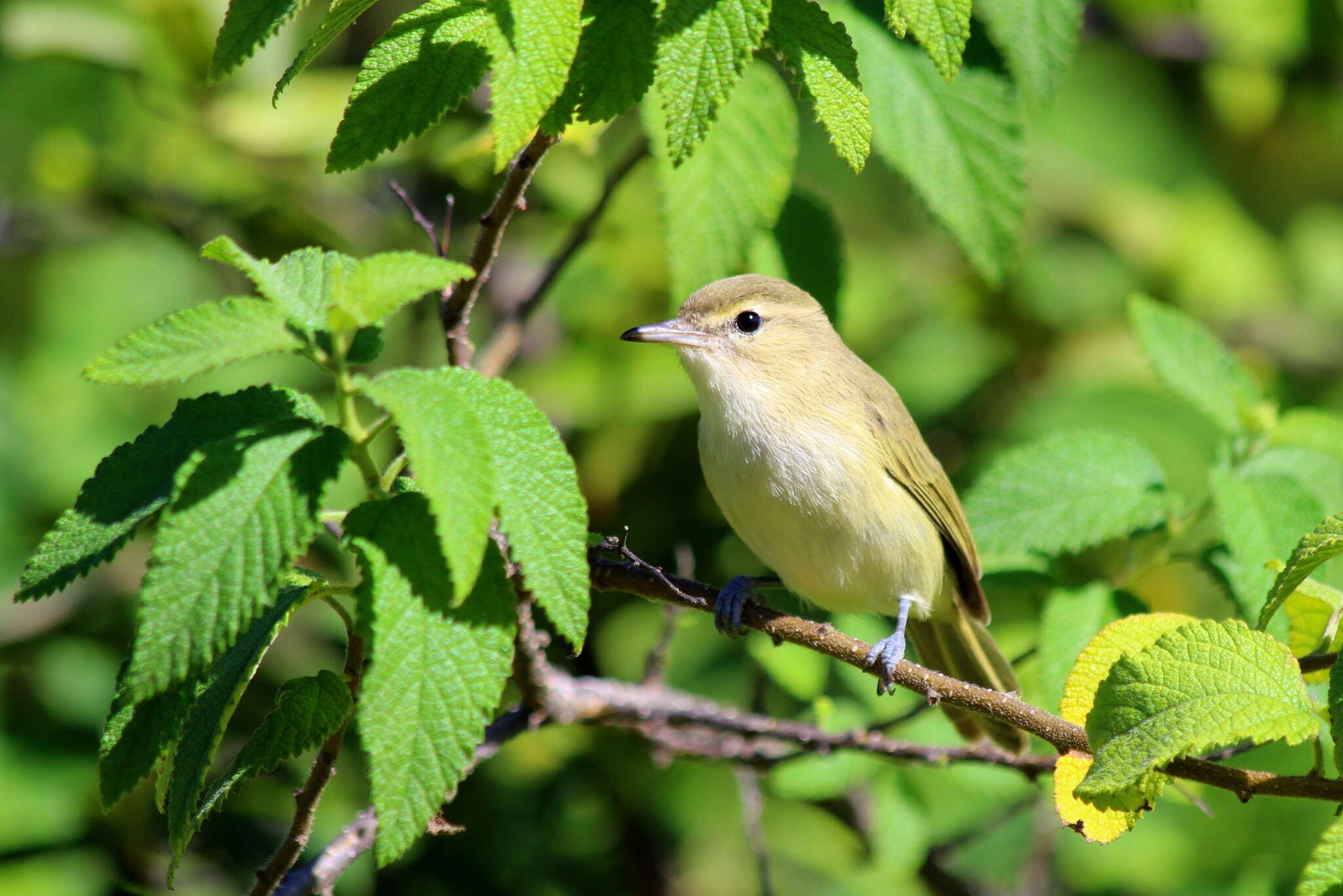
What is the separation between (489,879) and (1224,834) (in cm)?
248

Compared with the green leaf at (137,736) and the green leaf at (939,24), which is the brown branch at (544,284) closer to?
the green leaf at (939,24)

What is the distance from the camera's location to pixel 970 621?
348 cm

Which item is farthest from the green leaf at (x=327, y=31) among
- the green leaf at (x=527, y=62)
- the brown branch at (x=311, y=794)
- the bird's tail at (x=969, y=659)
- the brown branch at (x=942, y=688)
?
the bird's tail at (x=969, y=659)

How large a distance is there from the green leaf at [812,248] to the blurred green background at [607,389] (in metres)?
0.57

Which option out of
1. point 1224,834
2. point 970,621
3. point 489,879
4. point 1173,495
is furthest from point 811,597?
point 1224,834

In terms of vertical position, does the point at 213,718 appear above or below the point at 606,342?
above

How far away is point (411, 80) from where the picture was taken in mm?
1771

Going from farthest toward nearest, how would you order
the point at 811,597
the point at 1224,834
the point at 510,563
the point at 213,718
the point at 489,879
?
the point at 1224,834
the point at 489,879
the point at 811,597
the point at 510,563
the point at 213,718

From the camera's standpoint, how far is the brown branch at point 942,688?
6.05 feet

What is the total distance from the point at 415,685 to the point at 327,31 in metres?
0.97

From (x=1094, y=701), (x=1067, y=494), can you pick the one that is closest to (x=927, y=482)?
(x=1067, y=494)

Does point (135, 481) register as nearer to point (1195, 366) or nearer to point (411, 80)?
point (411, 80)

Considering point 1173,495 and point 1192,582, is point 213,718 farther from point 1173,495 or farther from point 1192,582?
point 1192,582

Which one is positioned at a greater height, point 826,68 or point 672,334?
point 826,68
